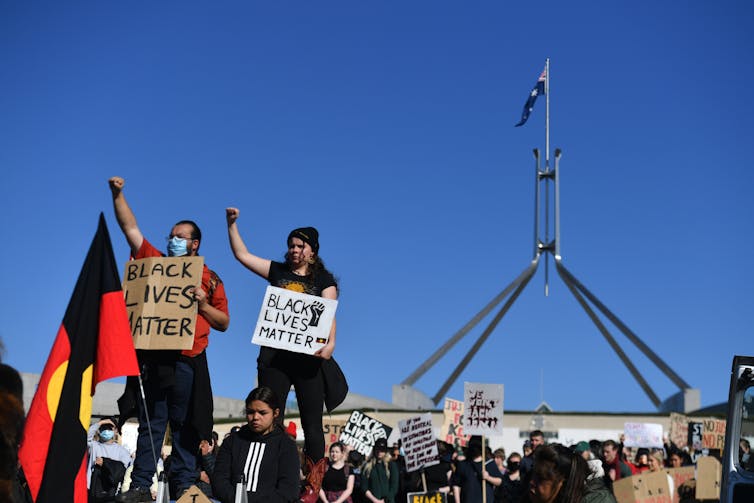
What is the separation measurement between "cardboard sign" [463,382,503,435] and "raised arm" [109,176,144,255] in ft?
25.4

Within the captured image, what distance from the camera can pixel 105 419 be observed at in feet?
33.8

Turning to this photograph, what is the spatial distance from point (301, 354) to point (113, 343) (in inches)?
77.1

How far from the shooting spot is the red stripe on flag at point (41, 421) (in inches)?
196

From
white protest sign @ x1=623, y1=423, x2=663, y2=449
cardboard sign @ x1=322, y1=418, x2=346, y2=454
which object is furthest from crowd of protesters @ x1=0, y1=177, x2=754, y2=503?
white protest sign @ x1=623, y1=423, x2=663, y2=449

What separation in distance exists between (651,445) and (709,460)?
8.74 meters

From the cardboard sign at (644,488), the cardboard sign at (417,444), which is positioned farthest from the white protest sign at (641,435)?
the cardboard sign at (644,488)

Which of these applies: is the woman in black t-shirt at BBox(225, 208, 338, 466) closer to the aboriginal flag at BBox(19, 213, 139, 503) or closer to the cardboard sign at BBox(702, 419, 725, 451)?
the aboriginal flag at BBox(19, 213, 139, 503)

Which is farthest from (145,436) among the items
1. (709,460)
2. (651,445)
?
(651,445)

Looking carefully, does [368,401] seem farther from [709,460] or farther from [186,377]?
[186,377]

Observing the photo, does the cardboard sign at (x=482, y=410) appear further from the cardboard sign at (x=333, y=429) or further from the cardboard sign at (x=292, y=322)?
the cardboard sign at (x=292, y=322)

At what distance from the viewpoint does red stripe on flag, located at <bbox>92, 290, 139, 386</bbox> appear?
5.43 meters

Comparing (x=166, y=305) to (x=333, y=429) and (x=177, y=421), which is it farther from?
(x=333, y=429)

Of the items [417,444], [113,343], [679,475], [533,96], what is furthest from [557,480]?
[533,96]

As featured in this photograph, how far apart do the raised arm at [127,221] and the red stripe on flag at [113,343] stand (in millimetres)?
1285
